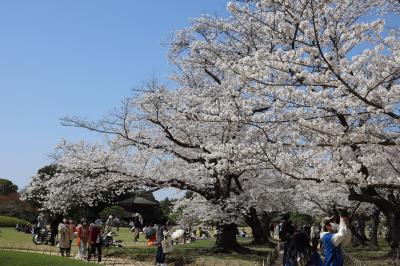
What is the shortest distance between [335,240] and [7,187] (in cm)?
5811

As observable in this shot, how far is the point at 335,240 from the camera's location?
612 cm

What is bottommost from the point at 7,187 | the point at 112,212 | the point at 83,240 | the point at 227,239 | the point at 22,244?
the point at 22,244

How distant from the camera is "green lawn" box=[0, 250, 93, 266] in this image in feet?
37.9

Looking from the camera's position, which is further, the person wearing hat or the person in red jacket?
the person in red jacket

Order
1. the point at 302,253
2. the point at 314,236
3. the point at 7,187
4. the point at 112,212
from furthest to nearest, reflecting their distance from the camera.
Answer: the point at 7,187
the point at 112,212
the point at 314,236
the point at 302,253

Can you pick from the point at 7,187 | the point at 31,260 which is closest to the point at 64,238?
the point at 31,260

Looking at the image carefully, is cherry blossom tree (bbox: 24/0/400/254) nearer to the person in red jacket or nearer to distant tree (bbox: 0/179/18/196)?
the person in red jacket

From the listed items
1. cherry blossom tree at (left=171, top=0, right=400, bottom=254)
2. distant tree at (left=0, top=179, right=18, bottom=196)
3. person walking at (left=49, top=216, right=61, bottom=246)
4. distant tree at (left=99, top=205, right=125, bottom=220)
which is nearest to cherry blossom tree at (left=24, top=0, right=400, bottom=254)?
cherry blossom tree at (left=171, top=0, right=400, bottom=254)

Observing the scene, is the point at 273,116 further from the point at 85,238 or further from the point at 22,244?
the point at 22,244

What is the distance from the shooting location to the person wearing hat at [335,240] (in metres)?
6.07

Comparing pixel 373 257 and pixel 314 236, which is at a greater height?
pixel 314 236

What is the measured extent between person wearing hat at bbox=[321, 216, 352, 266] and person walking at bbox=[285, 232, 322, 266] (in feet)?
1.09

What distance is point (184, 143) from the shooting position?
17.6 metres

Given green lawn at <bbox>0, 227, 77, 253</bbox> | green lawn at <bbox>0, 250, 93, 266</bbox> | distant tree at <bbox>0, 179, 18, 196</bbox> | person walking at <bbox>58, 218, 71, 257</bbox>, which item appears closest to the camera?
green lawn at <bbox>0, 250, 93, 266</bbox>
